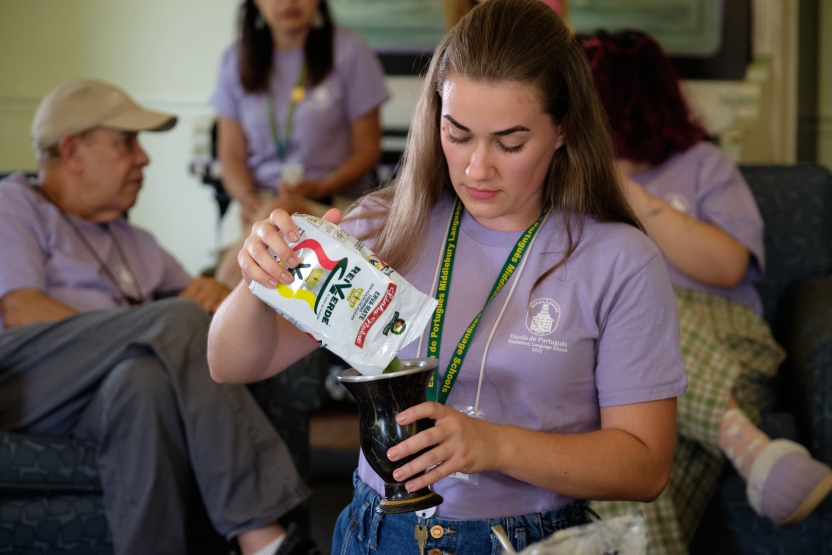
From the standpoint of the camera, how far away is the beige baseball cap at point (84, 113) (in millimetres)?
2123

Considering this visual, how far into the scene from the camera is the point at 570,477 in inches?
40.9

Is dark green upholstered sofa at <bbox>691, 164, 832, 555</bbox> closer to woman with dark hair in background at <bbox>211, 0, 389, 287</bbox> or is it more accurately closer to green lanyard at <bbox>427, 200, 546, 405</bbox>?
green lanyard at <bbox>427, 200, 546, 405</bbox>

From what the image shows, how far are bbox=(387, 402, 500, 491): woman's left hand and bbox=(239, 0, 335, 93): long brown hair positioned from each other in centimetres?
213

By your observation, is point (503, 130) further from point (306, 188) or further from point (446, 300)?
point (306, 188)

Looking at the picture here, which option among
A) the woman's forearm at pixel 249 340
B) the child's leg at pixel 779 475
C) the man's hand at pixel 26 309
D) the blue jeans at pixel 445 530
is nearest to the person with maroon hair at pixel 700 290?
the child's leg at pixel 779 475

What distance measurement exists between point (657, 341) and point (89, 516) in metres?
1.23

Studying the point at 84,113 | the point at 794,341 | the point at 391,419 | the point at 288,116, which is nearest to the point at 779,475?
the point at 794,341

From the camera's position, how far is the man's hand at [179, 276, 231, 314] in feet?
7.06

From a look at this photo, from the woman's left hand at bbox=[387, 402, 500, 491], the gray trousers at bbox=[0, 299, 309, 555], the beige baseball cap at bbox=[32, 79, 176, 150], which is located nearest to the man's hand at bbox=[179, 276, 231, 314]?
the gray trousers at bbox=[0, 299, 309, 555]

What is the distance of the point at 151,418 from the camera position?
1697 millimetres

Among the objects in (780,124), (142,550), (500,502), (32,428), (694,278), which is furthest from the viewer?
(780,124)

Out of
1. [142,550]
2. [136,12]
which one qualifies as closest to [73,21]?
[136,12]

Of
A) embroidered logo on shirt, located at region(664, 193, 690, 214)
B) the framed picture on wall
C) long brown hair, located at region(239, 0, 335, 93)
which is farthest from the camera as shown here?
the framed picture on wall

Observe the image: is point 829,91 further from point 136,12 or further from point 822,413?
point 136,12
